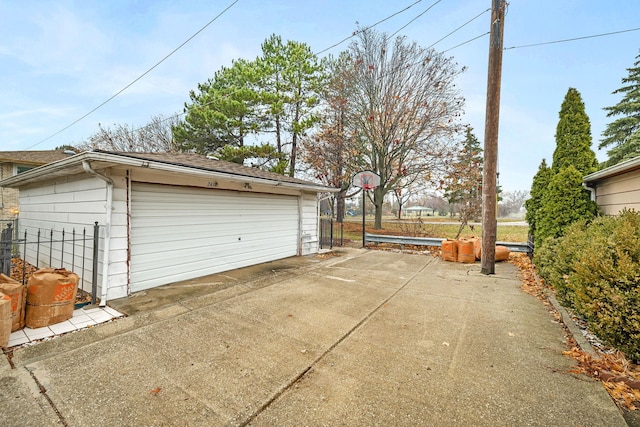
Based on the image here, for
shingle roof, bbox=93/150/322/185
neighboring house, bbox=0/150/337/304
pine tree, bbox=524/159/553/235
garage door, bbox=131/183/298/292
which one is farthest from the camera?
pine tree, bbox=524/159/553/235

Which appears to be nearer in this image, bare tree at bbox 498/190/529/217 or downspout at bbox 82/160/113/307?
downspout at bbox 82/160/113/307

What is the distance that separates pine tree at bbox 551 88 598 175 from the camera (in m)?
6.01

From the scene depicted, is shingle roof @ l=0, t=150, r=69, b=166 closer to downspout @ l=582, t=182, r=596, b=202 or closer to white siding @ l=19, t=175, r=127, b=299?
white siding @ l=19, t=175, r=127, b=299

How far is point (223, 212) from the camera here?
6.04m

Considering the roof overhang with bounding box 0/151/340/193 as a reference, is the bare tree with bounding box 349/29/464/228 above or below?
above

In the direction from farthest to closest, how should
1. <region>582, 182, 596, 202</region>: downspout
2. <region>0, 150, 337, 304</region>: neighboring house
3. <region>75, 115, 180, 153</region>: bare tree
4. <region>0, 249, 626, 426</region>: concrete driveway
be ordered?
<region>75, 115, 180, 153</region>: bare tree < <region>582, 182, 596, 202</region>: downspout < <region>0, 150, 337, 304</region>: neighboring house < <region>0, 249, 626, 426</region>: concrete driveway

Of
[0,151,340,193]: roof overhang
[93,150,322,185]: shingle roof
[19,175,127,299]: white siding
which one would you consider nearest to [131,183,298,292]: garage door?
[19,175,127,299]: white siding

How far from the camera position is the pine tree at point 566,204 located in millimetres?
5449

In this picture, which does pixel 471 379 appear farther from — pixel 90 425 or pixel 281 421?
pixel 90 425

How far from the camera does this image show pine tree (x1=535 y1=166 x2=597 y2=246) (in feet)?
17.9

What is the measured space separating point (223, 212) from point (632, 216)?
657 cm

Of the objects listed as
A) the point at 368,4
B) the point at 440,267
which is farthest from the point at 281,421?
the point at 368,4

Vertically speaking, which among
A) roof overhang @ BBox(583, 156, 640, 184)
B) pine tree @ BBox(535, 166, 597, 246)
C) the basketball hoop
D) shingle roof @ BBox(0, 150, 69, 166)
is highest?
shingle roof @ BBox(0, 150, 69, 166)

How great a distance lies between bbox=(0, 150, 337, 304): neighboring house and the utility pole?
460cm
